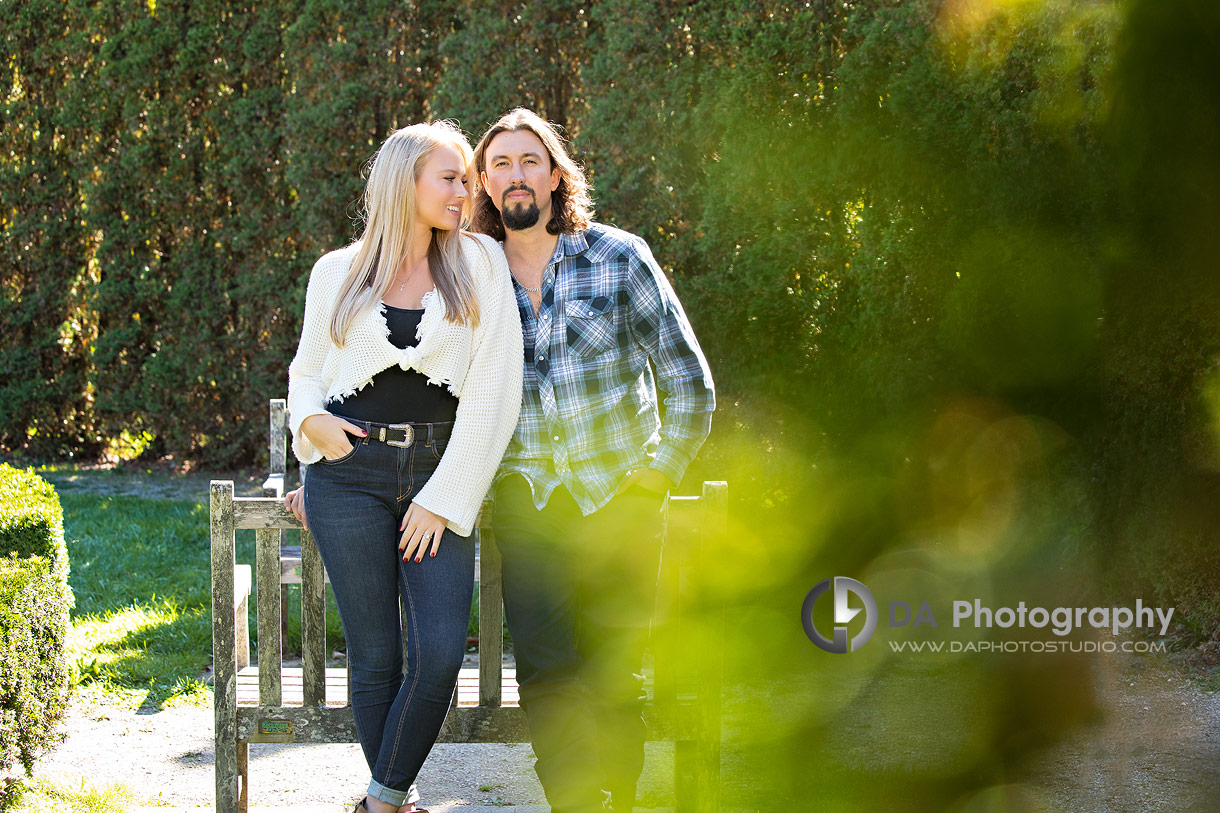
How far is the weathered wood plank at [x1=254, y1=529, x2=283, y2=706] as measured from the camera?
11.1 feet

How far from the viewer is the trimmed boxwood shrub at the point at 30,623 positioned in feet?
12.0

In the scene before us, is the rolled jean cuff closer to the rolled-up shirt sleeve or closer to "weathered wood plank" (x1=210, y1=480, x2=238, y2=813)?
"weathered wood plank" (x1=210, y1=480, x2=238, y2=813)

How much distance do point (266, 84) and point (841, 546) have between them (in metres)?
6.41

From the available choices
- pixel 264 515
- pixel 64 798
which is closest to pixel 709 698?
pixel 264 515

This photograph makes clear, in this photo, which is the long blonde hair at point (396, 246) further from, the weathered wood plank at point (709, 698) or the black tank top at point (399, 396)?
the weathered wood plank at point (709, 698)

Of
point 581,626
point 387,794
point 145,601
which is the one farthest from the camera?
point 145,601

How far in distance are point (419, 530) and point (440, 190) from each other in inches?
36.8

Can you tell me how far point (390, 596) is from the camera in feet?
10.3

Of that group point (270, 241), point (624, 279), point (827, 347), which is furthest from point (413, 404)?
point (270, 241)

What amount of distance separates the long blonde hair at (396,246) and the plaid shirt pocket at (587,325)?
1.01 ft

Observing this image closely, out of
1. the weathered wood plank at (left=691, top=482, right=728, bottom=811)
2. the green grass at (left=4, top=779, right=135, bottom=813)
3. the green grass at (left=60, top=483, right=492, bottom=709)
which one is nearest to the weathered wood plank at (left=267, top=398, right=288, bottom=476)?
the green grass at (left=60, top=483, right=492, bottom=709)

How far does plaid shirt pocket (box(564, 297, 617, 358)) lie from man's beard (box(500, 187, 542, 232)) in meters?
0.28

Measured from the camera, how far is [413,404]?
3182 millimetres

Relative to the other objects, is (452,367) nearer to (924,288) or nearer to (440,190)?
(440,190)
